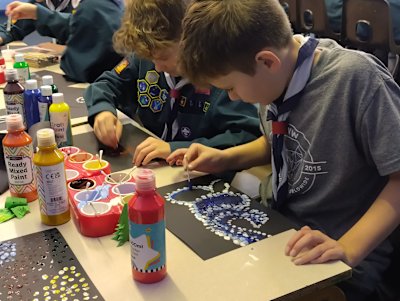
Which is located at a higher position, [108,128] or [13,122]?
[13,122]

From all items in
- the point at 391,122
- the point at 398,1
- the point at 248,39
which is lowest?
Answer: the point at 398,1

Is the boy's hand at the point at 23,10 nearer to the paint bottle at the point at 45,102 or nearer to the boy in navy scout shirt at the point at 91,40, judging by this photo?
the boy in navy scout shirt at the point at 91,40

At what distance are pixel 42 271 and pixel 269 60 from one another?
0.60 metres

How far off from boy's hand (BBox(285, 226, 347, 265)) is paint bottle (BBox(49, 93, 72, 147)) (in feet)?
2.33

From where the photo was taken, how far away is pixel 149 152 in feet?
4.48

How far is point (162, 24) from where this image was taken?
1396mm

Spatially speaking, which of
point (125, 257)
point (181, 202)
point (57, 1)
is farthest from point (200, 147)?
point (57, 1)

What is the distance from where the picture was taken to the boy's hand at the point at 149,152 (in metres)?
1.36

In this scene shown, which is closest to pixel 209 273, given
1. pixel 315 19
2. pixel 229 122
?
pixel 229 122

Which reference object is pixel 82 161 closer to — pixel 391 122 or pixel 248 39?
pixel 248 39

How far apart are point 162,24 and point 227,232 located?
64cm

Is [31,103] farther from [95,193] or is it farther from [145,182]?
[145,182]

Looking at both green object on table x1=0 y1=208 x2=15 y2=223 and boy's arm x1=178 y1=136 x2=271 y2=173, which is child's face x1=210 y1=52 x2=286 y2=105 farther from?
green object on table x1=0 y1=208 x2=15 y2=223

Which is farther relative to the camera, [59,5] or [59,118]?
[59,5]
